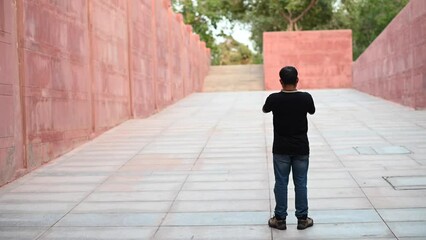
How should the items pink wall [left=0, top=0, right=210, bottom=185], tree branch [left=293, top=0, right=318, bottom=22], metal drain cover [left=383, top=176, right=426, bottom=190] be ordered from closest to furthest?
metal drain cover [left=383, top=176, right=426, bottom=190] → pink wall [left=0, top=0, right=210, bottom=185] → tree branch [left=293, top=0, right=318, bottom=22]

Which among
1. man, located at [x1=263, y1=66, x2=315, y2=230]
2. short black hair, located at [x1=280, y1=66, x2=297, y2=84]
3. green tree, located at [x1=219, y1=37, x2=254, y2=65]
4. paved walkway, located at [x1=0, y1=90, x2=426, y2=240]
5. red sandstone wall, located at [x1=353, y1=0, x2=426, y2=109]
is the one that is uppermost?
green tree, located at [x1=219, y1=37, x2=254, y2=65]

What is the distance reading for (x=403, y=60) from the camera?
46.3ft

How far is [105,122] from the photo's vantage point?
35.6 ft

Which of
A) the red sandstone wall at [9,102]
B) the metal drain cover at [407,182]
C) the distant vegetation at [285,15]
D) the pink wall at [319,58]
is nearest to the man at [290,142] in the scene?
the metal drain cover at [407,182]

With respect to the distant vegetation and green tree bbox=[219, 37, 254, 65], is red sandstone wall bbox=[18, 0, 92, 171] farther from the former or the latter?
green tree bbox=[219, 37, 254, 65]

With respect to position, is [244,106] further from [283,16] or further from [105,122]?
[283,16]

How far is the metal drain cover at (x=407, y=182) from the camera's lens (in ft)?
18.9

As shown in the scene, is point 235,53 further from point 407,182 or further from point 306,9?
point 407,182

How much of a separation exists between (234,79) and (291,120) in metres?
23.9

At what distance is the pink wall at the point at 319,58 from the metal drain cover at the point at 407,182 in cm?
2055

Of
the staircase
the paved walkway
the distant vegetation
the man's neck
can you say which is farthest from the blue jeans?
the distant vegetation

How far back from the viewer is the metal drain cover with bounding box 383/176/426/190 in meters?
5.75

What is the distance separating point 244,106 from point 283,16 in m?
18.2

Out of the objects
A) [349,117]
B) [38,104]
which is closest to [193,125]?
[349,117]
